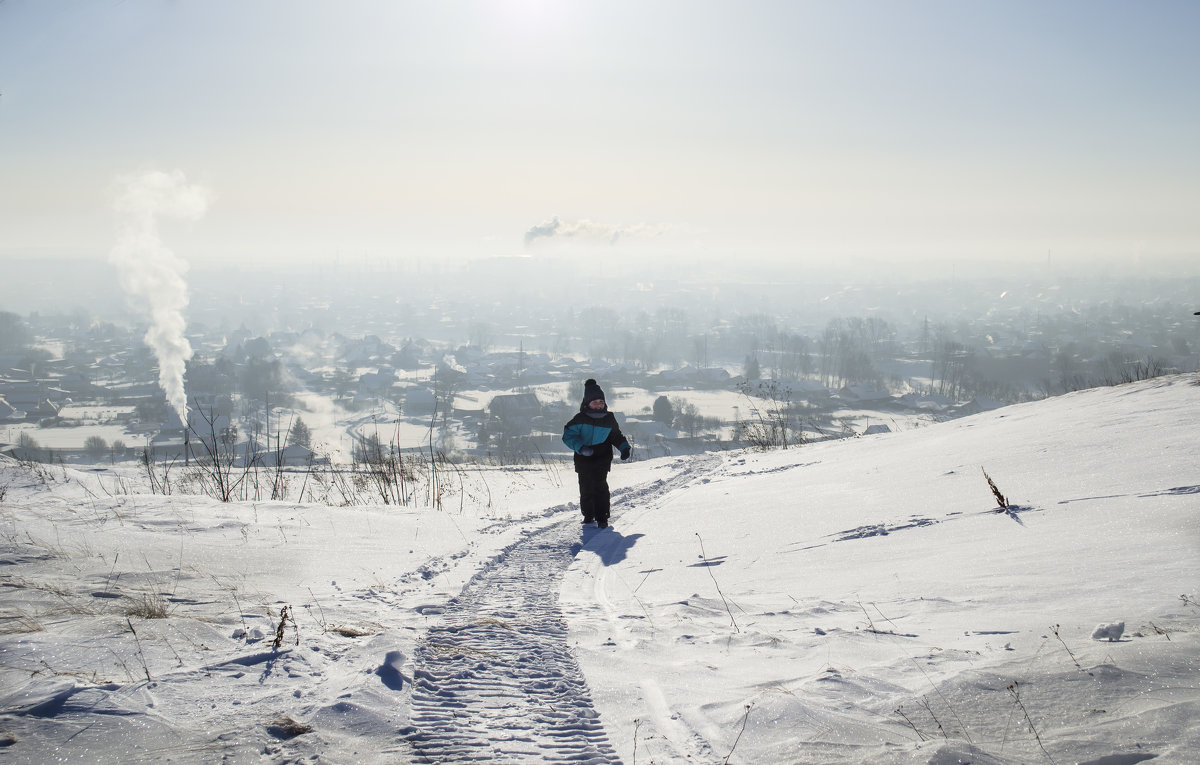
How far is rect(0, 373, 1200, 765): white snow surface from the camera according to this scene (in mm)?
1960

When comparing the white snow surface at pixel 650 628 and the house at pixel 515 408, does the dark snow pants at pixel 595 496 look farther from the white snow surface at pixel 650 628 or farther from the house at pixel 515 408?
the house at pixel 515 408

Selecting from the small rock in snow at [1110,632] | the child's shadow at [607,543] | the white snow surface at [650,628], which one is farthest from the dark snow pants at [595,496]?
the small rock in snow at [1110,632]

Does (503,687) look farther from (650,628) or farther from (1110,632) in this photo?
(1110,632)

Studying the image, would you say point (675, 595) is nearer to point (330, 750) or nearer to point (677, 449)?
point (330, 750)

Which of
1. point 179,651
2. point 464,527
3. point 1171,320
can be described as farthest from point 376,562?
point 1171,320

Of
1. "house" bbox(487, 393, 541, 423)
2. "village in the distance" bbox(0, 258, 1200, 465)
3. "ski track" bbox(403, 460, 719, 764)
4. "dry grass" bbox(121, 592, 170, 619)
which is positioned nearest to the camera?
"ski track" bbox(403, 460, 719, 764)

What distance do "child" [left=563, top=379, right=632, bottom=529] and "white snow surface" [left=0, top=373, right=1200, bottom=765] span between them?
28.3 inches

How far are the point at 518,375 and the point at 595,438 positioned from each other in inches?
2636

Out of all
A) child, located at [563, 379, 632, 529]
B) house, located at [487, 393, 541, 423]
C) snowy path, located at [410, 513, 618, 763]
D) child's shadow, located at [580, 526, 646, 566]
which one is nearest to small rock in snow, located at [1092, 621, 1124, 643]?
snowy path, located at [410, 513, 618, 763]

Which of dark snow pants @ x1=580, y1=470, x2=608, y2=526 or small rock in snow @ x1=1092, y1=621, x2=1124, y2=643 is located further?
dark snow pants @ x1=580, y1=470, x2=608, y2=526

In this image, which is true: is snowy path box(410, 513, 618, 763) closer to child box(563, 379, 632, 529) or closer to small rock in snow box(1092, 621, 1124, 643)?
small rock in snow box(1092, 621, 1124, 643)

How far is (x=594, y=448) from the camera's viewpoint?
6.76 meters

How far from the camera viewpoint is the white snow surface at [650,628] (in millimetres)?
1960

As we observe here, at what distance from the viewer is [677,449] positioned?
36.8m
